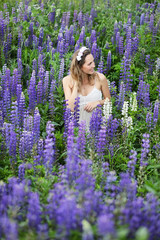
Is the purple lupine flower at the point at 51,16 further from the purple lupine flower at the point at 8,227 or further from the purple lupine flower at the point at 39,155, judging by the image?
the purple lupine flower at the point at 8,227

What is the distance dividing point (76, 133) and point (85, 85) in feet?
4.23

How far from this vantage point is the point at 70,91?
17.1 ft

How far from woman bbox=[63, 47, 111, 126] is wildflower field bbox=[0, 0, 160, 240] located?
25cm

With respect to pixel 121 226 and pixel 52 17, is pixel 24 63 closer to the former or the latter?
pixel 52 17

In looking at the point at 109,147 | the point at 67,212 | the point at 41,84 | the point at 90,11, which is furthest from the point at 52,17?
the point at 67,212

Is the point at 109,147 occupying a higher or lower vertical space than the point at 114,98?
lower

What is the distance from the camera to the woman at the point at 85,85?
201 inches

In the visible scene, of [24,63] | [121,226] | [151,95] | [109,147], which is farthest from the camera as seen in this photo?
[24,63]

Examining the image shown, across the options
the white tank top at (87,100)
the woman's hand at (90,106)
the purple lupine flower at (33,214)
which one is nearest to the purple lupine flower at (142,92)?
the white tank top at (87,100)

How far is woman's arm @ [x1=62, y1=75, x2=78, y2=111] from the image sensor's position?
4992mm

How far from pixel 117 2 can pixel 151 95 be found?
4513 millimetres

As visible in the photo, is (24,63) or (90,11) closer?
(24,63)

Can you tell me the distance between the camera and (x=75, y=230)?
7.06 ft

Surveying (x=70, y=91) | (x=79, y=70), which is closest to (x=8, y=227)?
(x=70, y=91)
